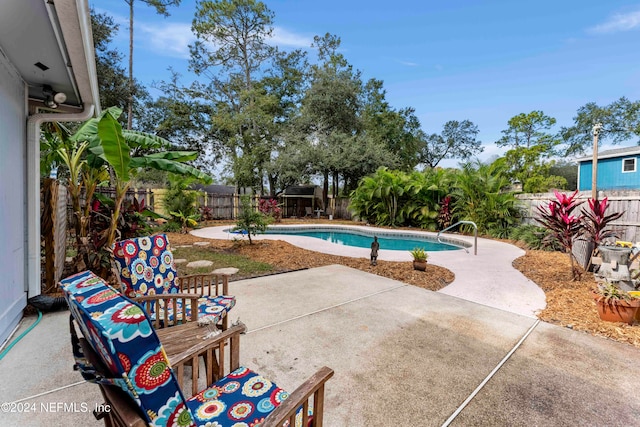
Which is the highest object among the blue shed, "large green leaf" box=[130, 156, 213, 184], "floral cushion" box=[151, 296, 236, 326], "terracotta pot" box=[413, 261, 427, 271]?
the blue shed

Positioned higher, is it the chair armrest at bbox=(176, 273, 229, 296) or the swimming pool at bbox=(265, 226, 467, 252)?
the chair armrest at bbox=(176, 273, 229, 296)

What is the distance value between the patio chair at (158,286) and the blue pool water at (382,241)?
7.74 meters

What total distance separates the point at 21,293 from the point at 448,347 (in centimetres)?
467

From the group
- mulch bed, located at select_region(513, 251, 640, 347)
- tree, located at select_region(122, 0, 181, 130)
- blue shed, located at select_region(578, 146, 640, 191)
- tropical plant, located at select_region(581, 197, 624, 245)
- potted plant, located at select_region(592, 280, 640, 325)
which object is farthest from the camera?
tree, located at select_region(122, 0, 181, 130)

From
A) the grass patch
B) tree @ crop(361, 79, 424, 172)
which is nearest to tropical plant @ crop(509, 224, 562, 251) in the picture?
the grass patch

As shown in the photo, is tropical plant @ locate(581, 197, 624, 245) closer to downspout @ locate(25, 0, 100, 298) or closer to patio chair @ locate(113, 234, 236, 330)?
patio chair @ locate(113, 234, 236, 330)

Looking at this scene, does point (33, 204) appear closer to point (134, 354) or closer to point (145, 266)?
point (145, 266)

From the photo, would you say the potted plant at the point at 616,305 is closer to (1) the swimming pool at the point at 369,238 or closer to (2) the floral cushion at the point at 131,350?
(2) the floral cushion at the point at 131,350

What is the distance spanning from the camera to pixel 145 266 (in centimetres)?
282

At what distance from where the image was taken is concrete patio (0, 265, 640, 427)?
6.26ft

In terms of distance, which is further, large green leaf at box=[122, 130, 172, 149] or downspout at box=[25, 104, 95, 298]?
large green leaf at box=[122, 130, 172, 149]

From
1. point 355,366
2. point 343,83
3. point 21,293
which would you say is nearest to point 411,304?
point 355,366

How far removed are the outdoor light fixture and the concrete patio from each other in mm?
2647

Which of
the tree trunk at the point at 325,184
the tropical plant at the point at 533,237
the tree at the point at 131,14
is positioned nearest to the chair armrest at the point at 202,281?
the tropical plant at the point at 533,237
